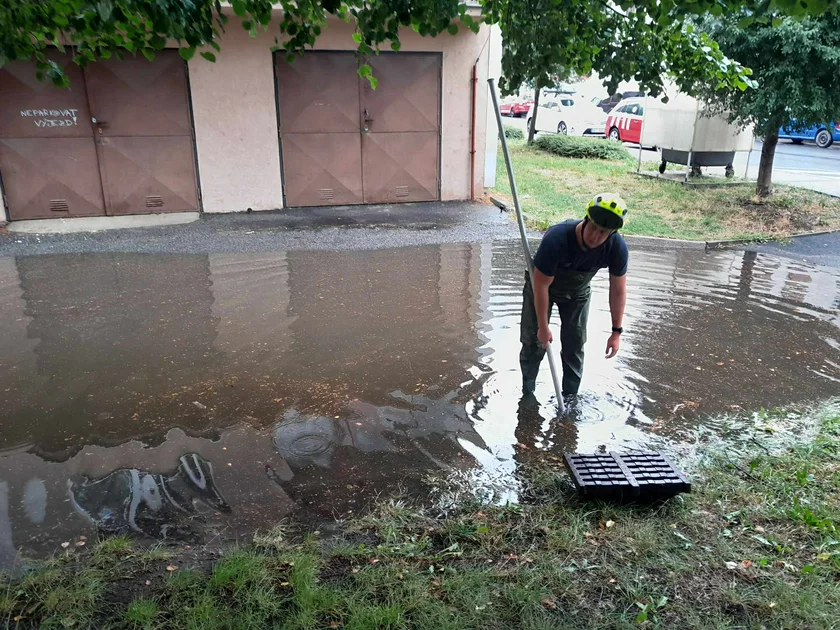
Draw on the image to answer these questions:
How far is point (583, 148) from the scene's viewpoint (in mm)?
18703

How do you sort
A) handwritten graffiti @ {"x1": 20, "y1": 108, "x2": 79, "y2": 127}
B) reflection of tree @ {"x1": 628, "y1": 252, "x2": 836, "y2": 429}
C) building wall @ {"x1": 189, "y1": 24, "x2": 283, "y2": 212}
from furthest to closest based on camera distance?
1. building wall @ {"x1": 189, "y1": 24, "x2": 283, "y2": 212}
2. handwritten graffiti @ {"x1": 20, "y1": 108, "x2": 79, "y2": 127}
3. reflection of tree @ {"x1": 628, "y1": 252, "x2": 836, "y2": 429}

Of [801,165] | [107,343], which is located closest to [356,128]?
[107,343]

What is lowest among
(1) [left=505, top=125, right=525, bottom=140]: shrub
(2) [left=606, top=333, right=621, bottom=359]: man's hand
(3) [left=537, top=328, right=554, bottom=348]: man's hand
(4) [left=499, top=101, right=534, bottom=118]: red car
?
(2) [left=606, top=333, right=621, bottom=359]: man's hand

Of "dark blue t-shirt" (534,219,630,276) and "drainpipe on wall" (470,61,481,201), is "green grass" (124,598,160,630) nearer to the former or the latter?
"dark blue t-shirt" (534,219,630,276)

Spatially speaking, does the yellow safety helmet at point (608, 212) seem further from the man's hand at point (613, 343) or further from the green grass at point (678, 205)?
the green grass at point (678, 205)

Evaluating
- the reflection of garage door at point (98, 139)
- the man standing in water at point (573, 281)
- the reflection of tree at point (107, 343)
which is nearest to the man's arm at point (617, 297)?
the man standing in water at point (573, 281)

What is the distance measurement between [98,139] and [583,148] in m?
13.1

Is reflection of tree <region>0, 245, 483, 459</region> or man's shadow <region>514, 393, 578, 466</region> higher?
reflection of tree <region>0, 245, 483, 459</region>

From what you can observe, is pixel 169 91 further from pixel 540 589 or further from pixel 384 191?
pixel 540 589

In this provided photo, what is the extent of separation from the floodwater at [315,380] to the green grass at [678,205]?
2077 millimetres

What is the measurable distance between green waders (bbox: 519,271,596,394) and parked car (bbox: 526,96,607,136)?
2175 centimetres

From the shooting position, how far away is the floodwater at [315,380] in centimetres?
385

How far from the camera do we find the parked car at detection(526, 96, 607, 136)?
1013 inches

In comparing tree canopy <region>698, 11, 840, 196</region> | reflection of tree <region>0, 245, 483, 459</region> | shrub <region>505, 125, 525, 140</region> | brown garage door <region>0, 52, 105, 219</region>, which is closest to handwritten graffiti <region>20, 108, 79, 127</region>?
brown garage door <region>0, 52, 105, 219</region>
